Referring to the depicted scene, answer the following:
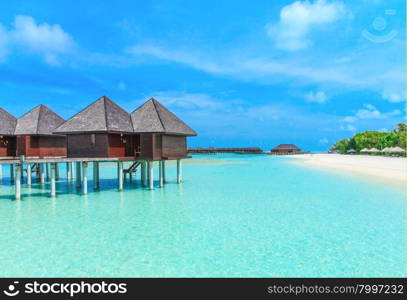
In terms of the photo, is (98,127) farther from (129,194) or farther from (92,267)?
(92,267)

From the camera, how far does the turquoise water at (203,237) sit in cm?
766

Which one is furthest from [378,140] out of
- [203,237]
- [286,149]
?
[203,237]

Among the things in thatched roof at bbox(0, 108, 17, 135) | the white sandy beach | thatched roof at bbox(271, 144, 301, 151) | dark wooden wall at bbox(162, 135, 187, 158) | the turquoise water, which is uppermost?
thatched roof at bbox(0, 108, 17, 135)


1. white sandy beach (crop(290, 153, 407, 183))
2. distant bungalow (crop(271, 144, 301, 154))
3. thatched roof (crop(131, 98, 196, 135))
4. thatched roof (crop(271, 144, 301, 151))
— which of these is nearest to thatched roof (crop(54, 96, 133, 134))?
thatched roof (crop(131, 98, 196, 135))

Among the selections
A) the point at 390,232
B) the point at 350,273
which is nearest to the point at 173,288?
the point at 350,273

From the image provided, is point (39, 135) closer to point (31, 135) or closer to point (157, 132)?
point (31, 135)

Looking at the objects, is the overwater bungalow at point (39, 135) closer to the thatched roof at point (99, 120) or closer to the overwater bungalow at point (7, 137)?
the overwater bungalow at point (7, 137)

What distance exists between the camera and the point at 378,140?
278 feet

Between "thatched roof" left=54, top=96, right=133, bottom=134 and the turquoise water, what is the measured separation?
4.40m

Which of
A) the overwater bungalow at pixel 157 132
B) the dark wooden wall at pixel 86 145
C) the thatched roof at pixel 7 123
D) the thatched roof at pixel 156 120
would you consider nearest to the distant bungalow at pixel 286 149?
the thatched roof at pixel 156 120

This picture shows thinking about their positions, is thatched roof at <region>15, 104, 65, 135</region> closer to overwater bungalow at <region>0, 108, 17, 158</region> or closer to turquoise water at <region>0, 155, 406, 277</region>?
overwater bungalow at <region>0, 108, 17, 158</region>

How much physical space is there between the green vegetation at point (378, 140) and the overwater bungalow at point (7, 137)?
236ft

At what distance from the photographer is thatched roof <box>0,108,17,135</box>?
23.5 metres

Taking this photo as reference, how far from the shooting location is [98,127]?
1919 cm
